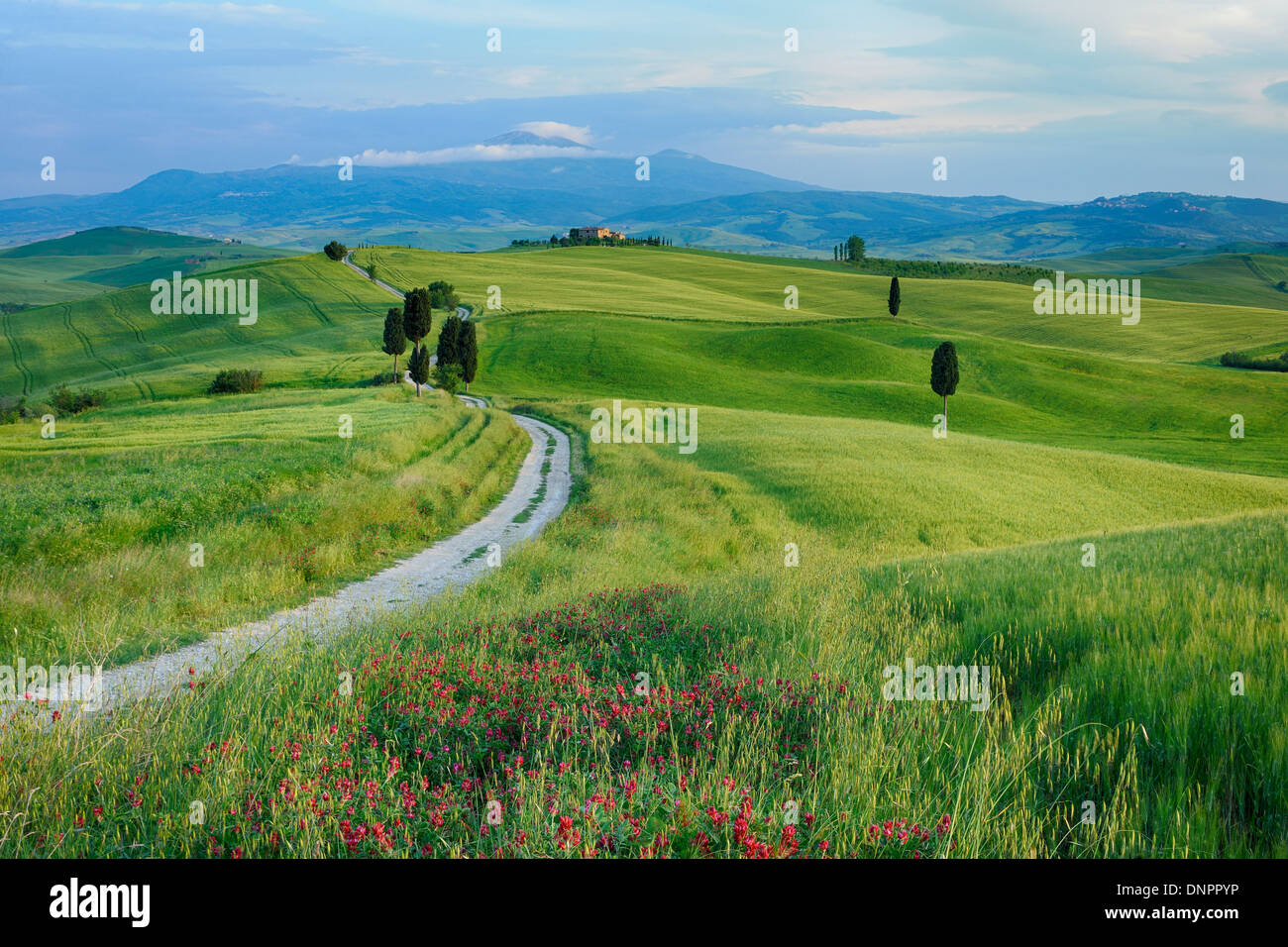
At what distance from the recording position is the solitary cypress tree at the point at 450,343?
7631 cm

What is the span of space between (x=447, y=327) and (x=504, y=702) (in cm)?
7361

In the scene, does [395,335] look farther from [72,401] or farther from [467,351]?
[72,401]

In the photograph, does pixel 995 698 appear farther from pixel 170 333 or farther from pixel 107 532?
pixel 170 333

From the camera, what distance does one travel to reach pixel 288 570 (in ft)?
57.0

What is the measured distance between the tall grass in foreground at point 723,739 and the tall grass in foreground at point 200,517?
354 centimetres

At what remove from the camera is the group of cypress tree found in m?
67.4

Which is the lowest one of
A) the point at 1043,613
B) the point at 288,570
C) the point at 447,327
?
the point at 288,570

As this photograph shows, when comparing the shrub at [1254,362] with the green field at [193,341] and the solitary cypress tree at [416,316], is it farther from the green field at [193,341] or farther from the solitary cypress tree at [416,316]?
the green field at [193,341]

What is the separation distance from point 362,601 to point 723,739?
11.6 m

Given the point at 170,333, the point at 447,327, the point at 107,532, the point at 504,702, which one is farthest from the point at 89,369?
the point at 504,702

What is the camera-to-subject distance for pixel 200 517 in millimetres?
20016

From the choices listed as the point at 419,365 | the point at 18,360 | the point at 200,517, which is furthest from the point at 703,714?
the point at 18,360

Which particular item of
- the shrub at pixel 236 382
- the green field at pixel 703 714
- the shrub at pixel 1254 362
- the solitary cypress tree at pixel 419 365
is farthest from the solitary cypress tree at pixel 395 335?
the shrub at pixel 1254 362
